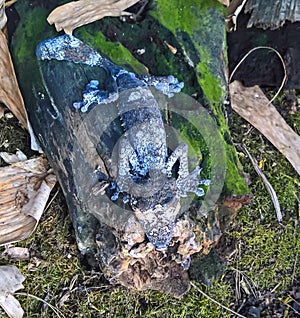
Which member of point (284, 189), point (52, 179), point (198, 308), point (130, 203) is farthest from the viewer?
point (284, 189)

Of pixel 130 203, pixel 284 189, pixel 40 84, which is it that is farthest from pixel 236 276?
pixel 40 84

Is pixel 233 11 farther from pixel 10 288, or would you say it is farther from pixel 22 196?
pixel 10 288

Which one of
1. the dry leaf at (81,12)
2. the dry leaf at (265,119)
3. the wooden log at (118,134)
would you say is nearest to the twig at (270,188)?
the dry leaf at (265,119)

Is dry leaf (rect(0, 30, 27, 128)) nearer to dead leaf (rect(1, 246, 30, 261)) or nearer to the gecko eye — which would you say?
dead leaf (rect(1, 246, 30, 261))

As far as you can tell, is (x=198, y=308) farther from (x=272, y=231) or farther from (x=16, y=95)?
(x=16, y=95)

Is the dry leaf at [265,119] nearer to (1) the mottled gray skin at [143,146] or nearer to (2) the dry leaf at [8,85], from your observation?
(1) the mottled gray skin at [143,146]

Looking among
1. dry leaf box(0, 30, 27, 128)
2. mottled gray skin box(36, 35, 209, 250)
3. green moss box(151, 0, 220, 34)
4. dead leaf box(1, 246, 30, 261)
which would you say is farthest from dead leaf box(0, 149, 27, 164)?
green moss box(151, 0, 220, 34)

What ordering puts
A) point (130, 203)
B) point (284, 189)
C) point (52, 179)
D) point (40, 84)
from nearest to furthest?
point (130, 203) < point (40, 84) < point (52, 179) < point (284, 189)
